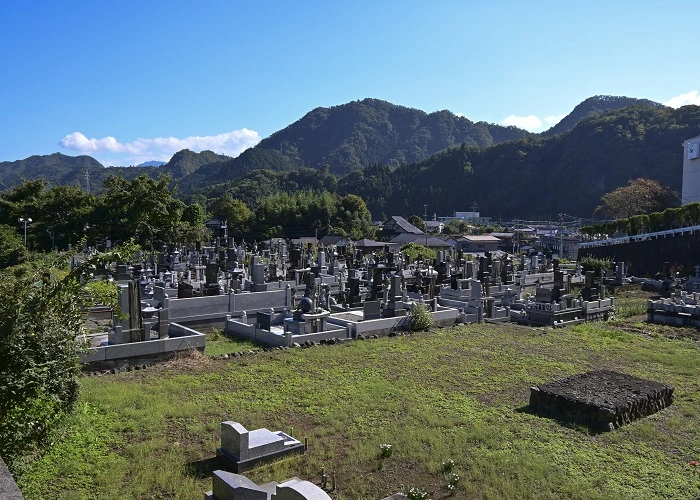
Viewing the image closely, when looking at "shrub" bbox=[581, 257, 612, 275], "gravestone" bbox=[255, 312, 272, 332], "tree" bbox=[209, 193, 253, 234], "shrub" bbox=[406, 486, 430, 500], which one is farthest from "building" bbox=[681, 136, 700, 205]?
"shrub" bbox=[406, 486, 430, 500]

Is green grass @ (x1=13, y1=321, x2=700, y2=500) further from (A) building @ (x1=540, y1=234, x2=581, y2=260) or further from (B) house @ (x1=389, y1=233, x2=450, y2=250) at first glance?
(A) building @ (x1=540, y1=234, x2=581, y2=260)

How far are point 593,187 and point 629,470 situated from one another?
3956 inches

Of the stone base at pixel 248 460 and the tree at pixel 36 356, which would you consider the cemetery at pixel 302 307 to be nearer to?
the stone base at pixel 248 460

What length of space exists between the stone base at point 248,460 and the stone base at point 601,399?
3.90 metres

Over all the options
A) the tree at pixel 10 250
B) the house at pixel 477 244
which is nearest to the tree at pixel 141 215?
the tree at pixel 10 250

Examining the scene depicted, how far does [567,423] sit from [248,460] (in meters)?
4.65

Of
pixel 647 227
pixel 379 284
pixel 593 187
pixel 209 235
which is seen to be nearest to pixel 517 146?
pixel 593 187

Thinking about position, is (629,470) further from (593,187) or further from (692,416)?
(593,187)

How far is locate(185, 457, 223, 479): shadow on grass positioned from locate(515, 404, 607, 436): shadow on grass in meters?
4.61

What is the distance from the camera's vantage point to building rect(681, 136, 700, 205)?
4859cm

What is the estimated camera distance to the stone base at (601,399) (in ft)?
26.0

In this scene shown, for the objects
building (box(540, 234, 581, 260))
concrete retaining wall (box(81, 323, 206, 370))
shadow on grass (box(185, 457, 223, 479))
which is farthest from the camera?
building (box(540, 234, 581, 260))

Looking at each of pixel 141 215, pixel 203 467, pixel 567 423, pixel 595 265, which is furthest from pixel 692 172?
pixel 203 467

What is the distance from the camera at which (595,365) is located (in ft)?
37.4
